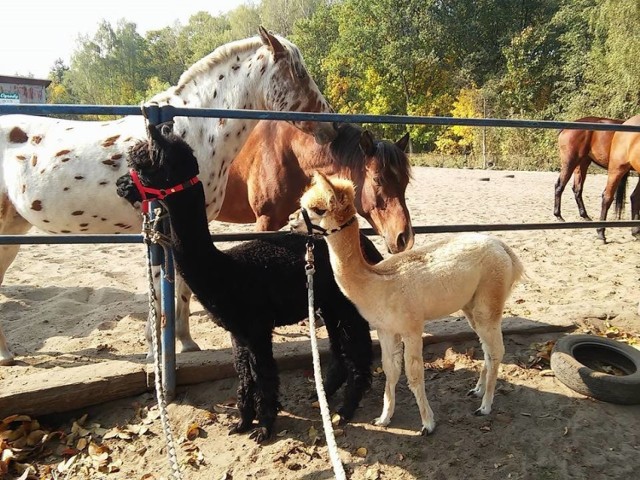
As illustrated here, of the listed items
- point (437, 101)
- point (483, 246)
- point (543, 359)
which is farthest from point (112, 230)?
point (437, 101)

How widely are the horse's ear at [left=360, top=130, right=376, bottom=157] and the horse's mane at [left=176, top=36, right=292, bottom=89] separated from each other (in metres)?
0.89

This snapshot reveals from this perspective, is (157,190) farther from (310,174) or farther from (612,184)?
(612,184)

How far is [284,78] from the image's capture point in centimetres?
333

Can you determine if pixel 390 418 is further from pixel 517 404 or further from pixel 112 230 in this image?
pixel 112 230

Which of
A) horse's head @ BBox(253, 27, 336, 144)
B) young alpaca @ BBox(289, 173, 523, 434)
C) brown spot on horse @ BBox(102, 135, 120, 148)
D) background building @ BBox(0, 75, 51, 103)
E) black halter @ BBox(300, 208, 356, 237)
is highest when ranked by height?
background building @ BBox(0, 75, 51, 103)

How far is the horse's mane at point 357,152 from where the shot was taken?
3.29 metres

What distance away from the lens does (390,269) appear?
2.35m

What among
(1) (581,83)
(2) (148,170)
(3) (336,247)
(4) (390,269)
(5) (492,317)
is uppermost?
(1) (581,83)

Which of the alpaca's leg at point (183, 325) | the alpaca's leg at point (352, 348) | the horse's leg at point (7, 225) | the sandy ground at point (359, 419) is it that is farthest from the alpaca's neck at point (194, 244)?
the horse's leg at point (7, 225)

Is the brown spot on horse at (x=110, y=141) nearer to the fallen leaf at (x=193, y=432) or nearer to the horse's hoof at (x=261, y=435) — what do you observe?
the fallen leaf at (x=193, y=432)

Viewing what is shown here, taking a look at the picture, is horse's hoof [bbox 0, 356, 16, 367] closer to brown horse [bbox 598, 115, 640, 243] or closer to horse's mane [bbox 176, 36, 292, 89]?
horse's mane [bbox 176, 36, 292, 89]

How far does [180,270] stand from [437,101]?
37.6 metres

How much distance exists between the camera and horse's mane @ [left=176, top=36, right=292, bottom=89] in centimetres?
332

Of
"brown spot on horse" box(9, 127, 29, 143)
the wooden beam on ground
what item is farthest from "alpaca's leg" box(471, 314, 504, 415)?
"brown spot on horse" box(9, 127, 29, 143)
